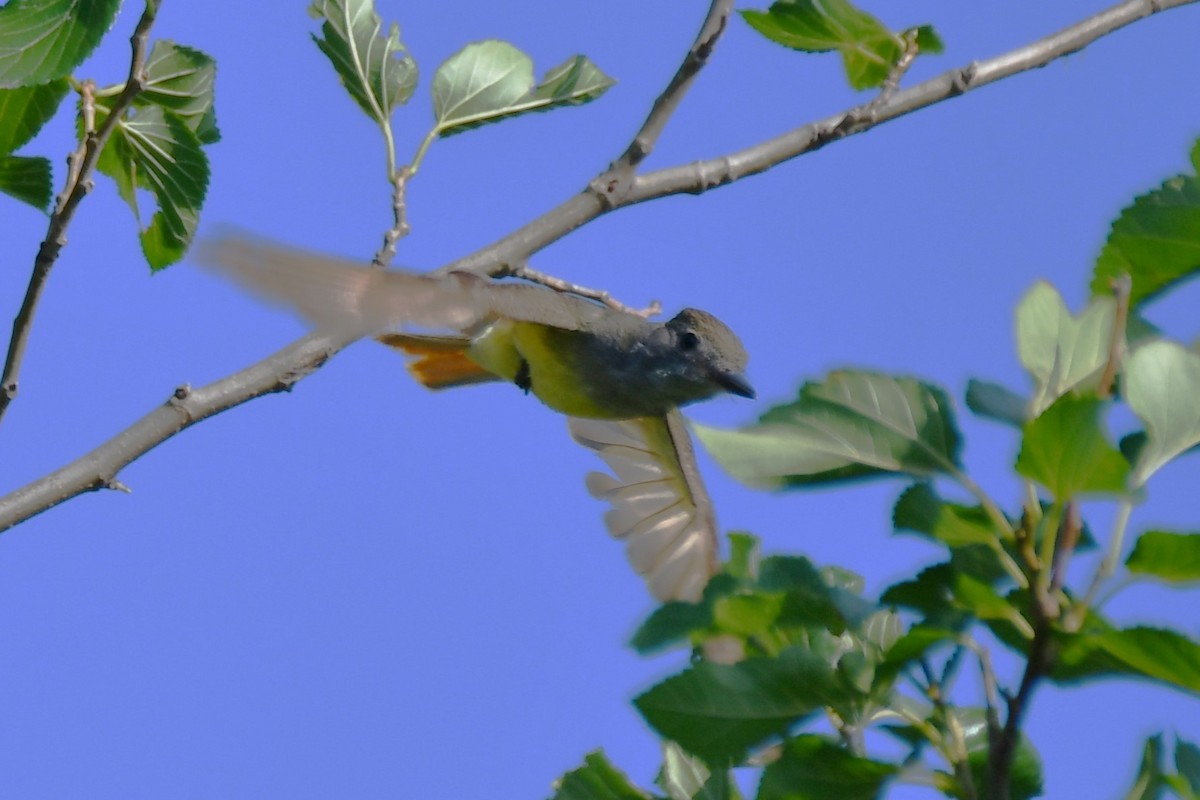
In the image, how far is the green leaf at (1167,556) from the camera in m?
1.47

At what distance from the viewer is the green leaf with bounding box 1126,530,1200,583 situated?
4.82ft

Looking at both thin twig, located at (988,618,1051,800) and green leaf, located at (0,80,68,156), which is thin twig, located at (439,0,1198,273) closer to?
A: green leaf, located at (0,80,68,156)

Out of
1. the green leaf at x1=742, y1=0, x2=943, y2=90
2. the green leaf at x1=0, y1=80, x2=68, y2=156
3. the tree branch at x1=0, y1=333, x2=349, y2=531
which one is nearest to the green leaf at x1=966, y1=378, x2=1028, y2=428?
the tree branch at x1=0, y1=333, x2=349, y2=531

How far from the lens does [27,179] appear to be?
316 centimetres

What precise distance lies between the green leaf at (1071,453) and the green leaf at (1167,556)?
7 centimetres

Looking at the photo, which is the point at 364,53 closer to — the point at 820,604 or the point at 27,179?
the point at 27,179

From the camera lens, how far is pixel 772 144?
9.33ft

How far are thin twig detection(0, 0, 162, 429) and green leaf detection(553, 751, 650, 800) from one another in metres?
1.20

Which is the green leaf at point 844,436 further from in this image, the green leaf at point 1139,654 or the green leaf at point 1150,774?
the green leaf at point 1150,774

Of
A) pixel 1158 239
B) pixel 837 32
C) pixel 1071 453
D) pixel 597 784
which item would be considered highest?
pixel 837 32

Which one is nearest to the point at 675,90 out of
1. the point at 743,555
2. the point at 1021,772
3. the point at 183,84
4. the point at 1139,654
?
the point at 743,555

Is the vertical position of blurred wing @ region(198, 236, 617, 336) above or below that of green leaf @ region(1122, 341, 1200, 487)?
above

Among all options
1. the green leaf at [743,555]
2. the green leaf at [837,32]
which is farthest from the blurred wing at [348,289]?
the green leaf at [743,555]

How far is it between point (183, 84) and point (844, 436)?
226 cm
